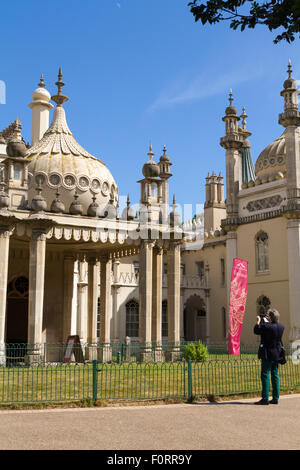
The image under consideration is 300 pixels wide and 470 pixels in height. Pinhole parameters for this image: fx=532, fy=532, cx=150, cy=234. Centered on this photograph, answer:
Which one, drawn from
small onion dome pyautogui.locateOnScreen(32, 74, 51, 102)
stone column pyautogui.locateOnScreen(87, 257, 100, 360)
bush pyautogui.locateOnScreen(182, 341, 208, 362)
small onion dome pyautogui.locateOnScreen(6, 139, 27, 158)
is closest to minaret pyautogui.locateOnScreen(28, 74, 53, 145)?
small onion dome pyautogui.locateOnScreen(32, 74, 51, 102)

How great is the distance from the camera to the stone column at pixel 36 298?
53.5ft

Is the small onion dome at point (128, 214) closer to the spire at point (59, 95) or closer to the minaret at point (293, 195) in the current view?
the spire at point (59, 95)

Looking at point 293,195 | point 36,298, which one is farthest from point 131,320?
point 36,298

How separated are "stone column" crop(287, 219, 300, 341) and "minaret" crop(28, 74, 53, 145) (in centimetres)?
1745

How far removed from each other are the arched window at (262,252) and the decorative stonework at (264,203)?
6.42 ft

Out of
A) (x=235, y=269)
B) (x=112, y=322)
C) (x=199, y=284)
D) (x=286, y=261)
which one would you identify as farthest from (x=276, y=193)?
(x=235, y=269)

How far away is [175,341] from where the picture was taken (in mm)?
19516

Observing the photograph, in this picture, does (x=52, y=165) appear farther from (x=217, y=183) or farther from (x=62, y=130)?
(x=217, y=183)

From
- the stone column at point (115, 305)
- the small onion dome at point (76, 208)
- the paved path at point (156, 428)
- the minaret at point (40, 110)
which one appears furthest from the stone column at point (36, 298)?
the stone column at point (115, 305)

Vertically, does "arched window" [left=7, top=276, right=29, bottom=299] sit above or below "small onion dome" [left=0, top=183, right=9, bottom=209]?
below

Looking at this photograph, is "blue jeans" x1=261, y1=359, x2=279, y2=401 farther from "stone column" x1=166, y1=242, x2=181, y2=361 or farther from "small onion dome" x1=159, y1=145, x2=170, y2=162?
"small onion dome" x1=159, y1=145, x2=170, y2=162

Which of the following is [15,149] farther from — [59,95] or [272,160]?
[272,160]

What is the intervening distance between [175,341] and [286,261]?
17.7m

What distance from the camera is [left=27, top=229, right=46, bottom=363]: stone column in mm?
16312
